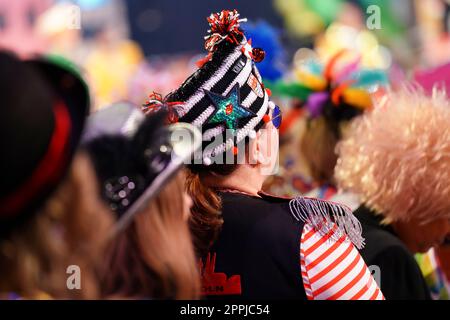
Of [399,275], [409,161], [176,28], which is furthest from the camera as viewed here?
[176,28]

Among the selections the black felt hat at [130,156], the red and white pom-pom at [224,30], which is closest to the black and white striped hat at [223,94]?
the red and white pom-pom at [224,30]

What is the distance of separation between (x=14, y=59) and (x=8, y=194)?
0.86 ft

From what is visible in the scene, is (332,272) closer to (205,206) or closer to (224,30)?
(205,206)

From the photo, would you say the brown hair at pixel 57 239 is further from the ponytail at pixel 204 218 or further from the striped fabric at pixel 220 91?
the striped fabric at pixel 220 91

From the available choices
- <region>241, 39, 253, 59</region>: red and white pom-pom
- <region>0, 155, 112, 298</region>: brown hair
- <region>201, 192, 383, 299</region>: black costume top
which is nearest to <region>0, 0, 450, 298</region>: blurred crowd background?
<region>241, 39, 253, 59</region>: red and white pom-pom

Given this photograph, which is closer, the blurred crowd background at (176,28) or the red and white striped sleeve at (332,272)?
the red and white striped sleeve at (332,272)

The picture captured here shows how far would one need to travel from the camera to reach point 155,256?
5.97ft

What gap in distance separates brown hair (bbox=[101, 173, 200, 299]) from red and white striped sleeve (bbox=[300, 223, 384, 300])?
50 centimetres

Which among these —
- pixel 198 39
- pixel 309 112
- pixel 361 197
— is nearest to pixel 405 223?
pixel 361 197

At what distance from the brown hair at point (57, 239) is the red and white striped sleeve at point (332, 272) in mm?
837

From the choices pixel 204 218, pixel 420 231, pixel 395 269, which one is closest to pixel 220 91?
pixel 204 218

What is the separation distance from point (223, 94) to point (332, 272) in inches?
27.4

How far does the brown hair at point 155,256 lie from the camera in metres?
1.82
